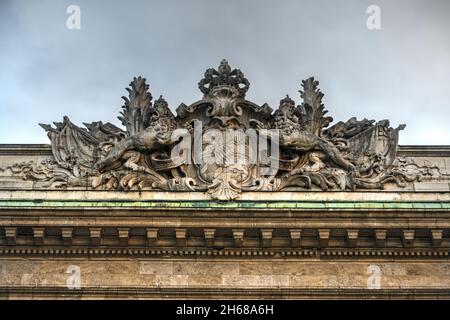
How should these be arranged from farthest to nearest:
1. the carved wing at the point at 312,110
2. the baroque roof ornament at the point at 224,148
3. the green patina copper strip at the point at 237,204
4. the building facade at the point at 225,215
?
the carved wing at the point at 312,110
the baroque roof ornament at the point at 224,148
the green patina copper strip at the point at 237,204
the building facade at the point at 225,215

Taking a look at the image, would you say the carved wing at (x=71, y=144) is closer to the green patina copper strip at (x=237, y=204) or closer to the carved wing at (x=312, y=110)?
the green patina copper strip at (x=237, y=204)

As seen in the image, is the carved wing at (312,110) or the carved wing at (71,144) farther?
the carved wing at (312,110)

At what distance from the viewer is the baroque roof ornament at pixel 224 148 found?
Result: 867 inches

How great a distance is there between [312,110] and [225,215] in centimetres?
433

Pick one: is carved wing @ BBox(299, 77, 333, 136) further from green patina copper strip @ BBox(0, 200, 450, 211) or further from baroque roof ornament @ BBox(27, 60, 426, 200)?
green patina copper strip @ BBox(0, 200, 450, 211)

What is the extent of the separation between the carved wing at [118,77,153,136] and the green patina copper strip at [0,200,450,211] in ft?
8.44

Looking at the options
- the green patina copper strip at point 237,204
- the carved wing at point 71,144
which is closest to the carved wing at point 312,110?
the green patina copper strip at point 237,204

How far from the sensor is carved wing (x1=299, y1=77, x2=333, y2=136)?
23.0 metres

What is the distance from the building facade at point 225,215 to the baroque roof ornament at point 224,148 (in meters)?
0.04

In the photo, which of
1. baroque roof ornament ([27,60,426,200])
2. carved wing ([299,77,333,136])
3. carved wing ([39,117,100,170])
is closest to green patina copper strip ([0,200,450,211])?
baroque roof ornament ([27,60,426,200])

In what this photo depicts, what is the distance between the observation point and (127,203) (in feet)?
68.7

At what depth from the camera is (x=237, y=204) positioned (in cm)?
2102
